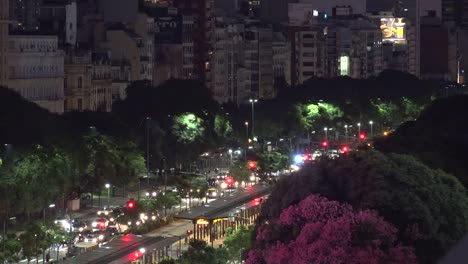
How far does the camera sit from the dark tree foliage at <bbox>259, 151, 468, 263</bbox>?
140 ft

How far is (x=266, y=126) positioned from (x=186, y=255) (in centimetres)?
7290

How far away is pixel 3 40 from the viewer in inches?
3952

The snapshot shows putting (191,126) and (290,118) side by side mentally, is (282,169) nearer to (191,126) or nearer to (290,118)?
(191,126)

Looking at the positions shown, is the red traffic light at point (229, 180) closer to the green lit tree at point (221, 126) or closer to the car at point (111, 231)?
the green lit tree at point (221, 126)

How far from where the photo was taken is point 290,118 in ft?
424

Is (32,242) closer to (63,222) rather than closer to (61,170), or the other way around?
(63,222)

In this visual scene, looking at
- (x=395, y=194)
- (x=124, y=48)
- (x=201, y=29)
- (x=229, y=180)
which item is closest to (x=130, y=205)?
(x=229, y=180)

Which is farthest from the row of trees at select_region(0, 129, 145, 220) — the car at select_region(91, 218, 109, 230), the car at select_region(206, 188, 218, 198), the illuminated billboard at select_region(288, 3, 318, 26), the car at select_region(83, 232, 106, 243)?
A: the illuminated billboard at select_region(288, 3, 318, 26)

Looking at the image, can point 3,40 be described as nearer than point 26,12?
Yes

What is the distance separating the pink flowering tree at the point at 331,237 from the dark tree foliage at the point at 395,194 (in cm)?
58

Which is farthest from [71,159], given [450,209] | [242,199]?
[450,209]

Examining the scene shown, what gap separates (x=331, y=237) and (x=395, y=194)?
291 centimetres

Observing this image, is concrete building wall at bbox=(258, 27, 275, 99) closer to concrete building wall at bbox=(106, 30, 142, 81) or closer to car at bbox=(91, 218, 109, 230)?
concrete building wall at bbox=(106, 30, 142, 81)

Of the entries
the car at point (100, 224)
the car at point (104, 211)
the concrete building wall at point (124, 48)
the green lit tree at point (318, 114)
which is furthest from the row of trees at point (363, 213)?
the green lit tree at point (318, 114)
